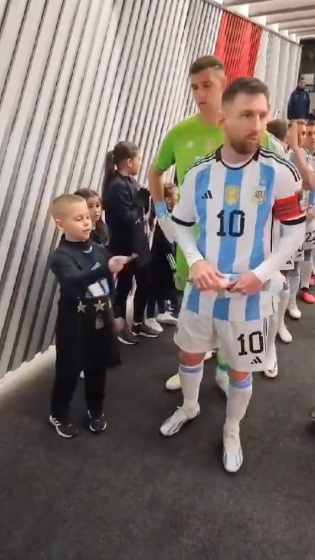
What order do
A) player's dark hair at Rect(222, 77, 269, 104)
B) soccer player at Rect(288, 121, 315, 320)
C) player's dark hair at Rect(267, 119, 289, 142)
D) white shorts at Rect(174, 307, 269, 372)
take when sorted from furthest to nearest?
player's dark hair at Rect(267, 119, 289, 142) → soccer player at Rect(288, 121, 315, 320) → white shorts at Rect(174, 307, 269, 372) → player's dark hair at Rect(222, 77, 269, 104)

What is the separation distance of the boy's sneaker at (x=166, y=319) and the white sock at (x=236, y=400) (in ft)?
4.70

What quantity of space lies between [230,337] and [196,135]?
865mm

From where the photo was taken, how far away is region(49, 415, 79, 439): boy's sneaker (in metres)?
2.21

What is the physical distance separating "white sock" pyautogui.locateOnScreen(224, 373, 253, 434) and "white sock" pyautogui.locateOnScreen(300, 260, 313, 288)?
2301 mm

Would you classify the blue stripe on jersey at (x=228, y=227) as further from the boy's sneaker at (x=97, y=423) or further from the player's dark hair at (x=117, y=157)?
the player's dark hair at (x=117, y=157)

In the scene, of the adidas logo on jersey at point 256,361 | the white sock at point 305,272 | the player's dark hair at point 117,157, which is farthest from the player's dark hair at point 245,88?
the white sock at point 305,272

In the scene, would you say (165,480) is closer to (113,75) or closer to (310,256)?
(113,75)

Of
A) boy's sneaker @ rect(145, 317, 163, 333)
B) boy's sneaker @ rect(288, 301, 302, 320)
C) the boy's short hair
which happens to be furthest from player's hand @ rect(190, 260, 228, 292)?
boy's sneaker @ rect(288, 301, 302, 320)

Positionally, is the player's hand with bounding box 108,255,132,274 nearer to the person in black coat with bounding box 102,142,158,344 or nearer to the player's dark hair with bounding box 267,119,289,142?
the person in black coat with bounding box 102,142,158,344

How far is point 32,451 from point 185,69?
126 inches

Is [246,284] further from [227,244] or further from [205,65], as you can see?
[205,65]

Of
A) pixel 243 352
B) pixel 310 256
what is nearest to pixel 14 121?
pixel 243 352

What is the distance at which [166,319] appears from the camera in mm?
3553

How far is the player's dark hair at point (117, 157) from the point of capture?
111 inches
